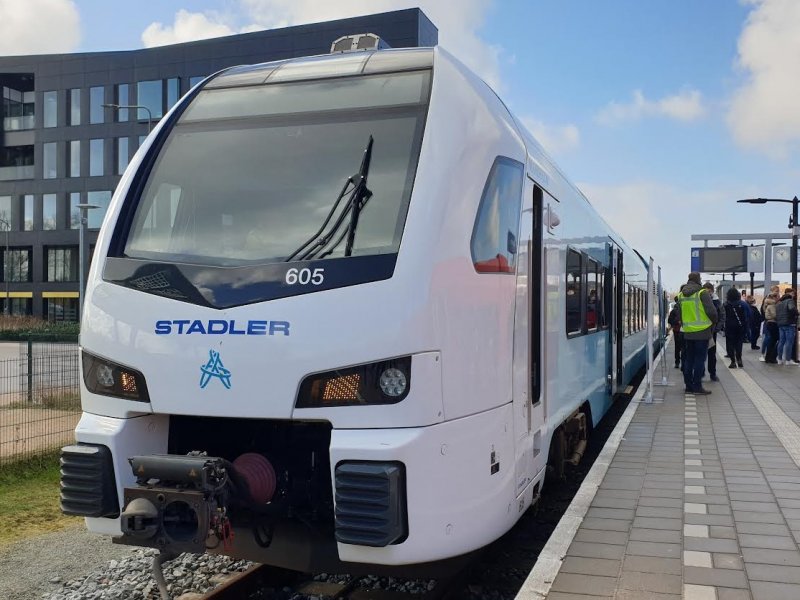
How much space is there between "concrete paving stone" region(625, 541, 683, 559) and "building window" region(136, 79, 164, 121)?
46.8 metres

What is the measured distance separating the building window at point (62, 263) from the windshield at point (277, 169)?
168 feet

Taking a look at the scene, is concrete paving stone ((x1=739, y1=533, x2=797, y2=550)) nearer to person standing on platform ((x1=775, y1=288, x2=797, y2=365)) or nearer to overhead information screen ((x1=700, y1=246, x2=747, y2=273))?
person standing on platform ((x1=775, y1=288, x2=797, y2=365))

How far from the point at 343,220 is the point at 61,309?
2105 inches

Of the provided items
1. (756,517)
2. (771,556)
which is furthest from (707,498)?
(771,556)

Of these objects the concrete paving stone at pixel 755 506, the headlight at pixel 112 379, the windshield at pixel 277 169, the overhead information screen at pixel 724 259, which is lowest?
the concrete paving stone at pixel 755 506

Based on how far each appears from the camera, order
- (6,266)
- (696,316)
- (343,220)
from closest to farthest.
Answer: (343,220) < (696,316) < (6,266)

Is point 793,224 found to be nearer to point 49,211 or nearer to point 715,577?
point 715,577

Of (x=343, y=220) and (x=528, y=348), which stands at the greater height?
(x=343, y=220)

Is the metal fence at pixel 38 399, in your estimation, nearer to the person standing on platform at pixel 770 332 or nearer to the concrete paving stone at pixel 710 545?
the concrete paving stone at pixel 710 545

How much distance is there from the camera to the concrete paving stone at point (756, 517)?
5.47m

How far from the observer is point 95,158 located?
168 ft

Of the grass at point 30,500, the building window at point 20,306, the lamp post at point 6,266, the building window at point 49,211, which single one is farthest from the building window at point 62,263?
the grass at point 30,500

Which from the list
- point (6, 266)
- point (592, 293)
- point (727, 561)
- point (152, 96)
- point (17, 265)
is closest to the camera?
point (727, 561)

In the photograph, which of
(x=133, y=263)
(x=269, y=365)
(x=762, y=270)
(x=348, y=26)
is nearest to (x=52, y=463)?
(x=133, y=263)
